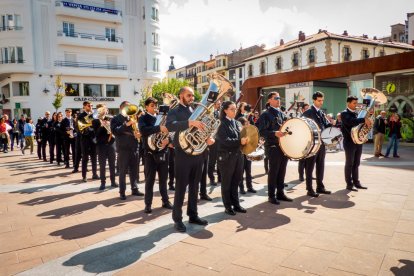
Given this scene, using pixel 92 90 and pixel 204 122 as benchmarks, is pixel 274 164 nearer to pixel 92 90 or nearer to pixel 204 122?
pixel 204 122

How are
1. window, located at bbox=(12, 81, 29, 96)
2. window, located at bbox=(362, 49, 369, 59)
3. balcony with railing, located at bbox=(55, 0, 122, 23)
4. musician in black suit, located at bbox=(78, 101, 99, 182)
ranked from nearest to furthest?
musician in black suit, located at bbox=(78, 101, 99, 182), window, located at bbox=(12, 81, 29, 96), balcony with railing, located at bbox=(55, 0, 122, 23), window, located at bbox=(362, 49, 369, 59)

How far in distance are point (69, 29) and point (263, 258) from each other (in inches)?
1478

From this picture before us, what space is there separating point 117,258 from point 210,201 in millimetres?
2931

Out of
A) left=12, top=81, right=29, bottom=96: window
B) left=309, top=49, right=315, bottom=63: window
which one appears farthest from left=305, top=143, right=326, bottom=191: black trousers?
left=309, top=49, right=315, bottom=63: window

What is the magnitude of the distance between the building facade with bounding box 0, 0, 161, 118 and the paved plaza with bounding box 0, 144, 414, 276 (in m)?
29.8

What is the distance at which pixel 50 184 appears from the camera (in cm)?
838

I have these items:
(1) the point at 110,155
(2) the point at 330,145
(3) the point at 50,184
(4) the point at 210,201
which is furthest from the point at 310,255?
(3) the point at 50,184

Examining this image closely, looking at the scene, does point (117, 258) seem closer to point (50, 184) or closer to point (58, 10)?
point (50, 184)

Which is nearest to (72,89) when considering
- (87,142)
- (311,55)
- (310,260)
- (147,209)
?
(87,142)

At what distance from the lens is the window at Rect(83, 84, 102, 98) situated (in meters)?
35.6

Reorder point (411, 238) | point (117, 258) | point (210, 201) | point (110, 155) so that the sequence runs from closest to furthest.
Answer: point (117, 258) → point (411, 238) → point (210, 201) → point (110, 155)

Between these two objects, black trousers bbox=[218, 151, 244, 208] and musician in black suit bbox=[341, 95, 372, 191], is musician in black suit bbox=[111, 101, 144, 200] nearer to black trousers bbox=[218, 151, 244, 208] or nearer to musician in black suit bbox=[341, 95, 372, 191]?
black trousers bbox=[218, 151, 244, 208]

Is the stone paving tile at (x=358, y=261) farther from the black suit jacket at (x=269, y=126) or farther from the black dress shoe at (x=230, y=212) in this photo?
the black suit jacket at (x=269, y=126)

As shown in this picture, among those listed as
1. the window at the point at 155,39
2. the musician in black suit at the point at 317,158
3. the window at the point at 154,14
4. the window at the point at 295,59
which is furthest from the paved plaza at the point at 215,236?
the window at the point at 295,59
